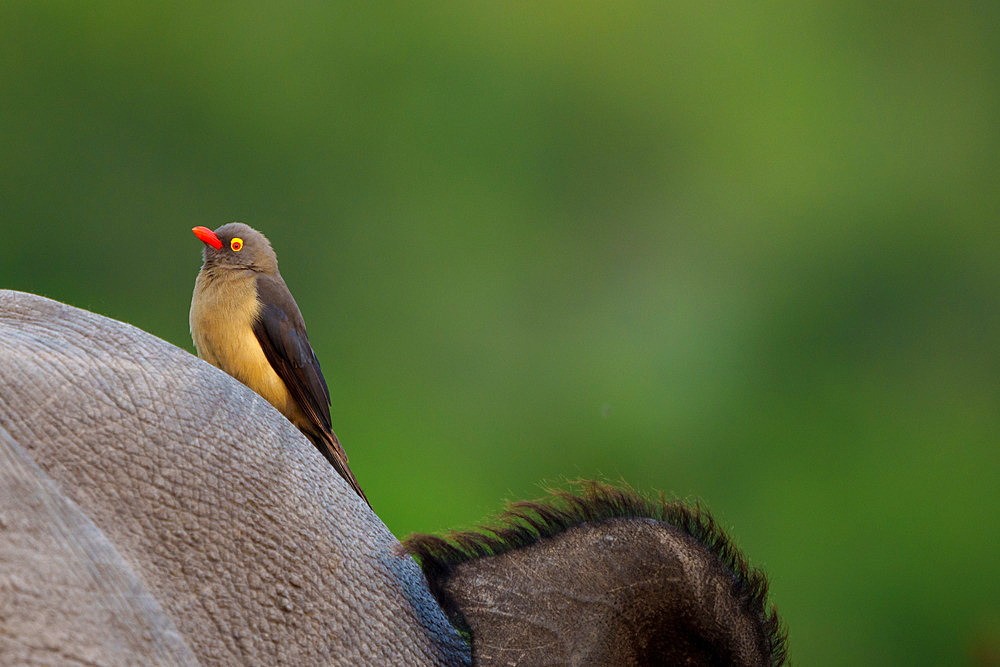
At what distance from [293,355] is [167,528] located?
0.89 m

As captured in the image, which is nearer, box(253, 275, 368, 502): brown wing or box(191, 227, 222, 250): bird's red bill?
box(253, 275, 368, 502): brown wing

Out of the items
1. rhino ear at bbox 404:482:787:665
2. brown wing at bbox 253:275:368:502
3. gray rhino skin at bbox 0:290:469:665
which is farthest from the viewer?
brown wing at bbox 253:275:368:502

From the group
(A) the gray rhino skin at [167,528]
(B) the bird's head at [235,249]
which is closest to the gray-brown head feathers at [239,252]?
(B) the bird's head at [235,249]

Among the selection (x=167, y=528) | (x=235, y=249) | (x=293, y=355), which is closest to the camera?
(x=167, y=528)

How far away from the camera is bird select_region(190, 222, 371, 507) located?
174 centimetres

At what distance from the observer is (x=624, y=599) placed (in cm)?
94

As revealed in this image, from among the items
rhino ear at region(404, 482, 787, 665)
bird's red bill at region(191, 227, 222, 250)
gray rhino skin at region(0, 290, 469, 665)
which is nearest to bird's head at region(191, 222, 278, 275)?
bird's red bill at region(191, 227, 222, 250)

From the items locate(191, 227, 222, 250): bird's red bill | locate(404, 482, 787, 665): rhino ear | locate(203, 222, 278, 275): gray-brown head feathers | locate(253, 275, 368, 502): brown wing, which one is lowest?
locate(404, 482, 787, 665): rhino ear

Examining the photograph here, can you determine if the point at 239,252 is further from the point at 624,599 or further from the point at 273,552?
the point at 624,599

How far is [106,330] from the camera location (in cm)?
105

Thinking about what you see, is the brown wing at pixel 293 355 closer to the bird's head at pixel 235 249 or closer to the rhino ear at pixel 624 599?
the bird's head at pixel 235 249

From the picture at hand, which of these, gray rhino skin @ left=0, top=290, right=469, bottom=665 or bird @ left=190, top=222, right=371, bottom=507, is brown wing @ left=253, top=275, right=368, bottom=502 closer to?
bird @ left=190, top=222, right=371, bottom=507

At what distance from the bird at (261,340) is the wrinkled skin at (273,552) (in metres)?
0.66

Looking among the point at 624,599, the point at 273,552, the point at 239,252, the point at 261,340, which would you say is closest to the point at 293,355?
the point at 261,340
